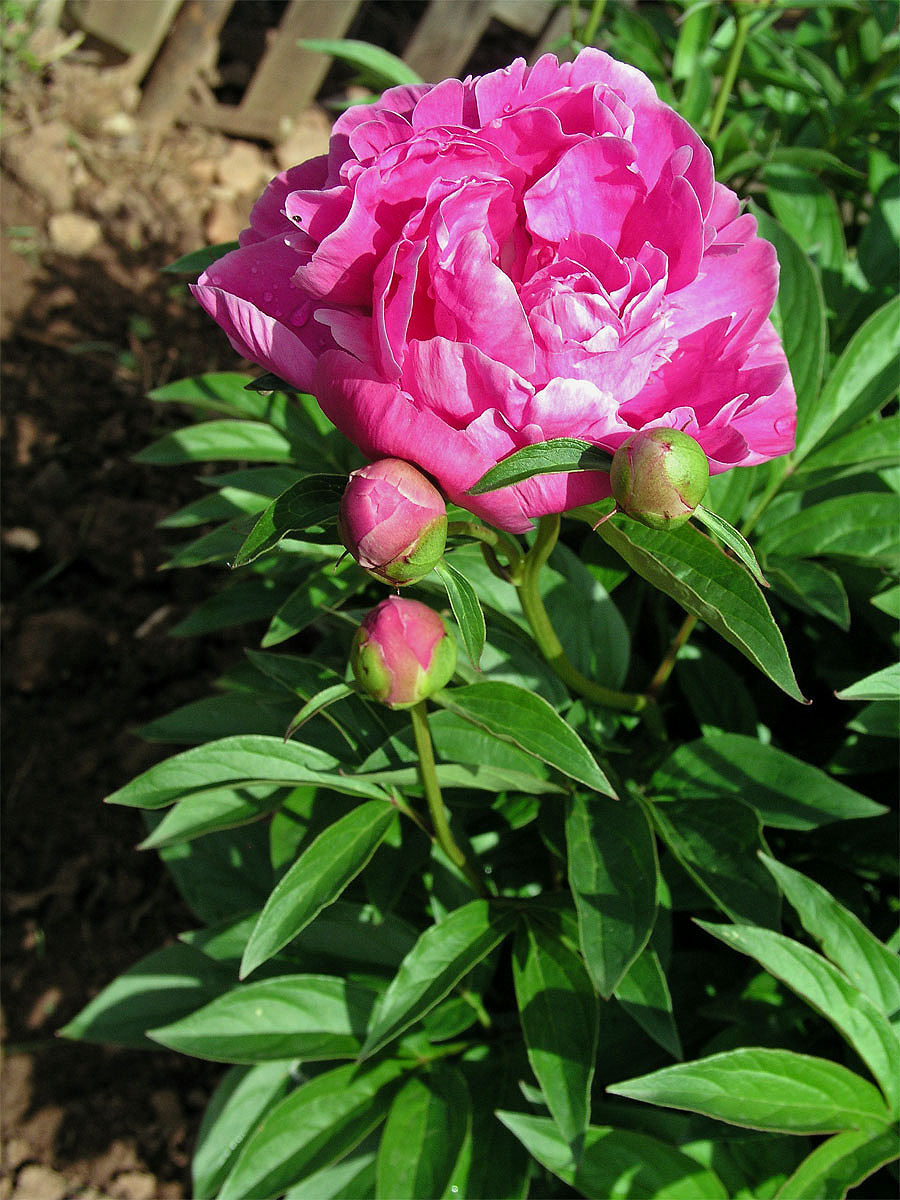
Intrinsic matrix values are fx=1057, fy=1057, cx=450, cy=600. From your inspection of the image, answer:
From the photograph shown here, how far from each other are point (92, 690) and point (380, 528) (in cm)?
166

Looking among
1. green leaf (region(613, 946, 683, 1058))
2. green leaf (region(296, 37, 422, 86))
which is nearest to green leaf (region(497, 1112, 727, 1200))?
green leaf (region(613, 946, 683, 1058))

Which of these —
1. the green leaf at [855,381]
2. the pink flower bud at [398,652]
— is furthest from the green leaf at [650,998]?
the green leaf at [855,381]

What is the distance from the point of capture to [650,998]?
1009 millimetres

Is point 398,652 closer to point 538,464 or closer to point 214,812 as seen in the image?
point 538,464

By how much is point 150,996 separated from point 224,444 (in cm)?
73

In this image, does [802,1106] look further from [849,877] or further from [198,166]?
[198,166]

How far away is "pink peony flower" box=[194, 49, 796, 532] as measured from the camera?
67 cm

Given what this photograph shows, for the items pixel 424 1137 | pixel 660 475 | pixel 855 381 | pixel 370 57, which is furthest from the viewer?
pixel 370 57

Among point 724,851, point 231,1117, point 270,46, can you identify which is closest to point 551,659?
point 724,851

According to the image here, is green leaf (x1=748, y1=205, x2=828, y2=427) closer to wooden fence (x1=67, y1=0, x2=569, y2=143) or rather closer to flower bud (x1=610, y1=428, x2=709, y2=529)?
flower bud (x1=610, y1=428, x2=709, y2=529)

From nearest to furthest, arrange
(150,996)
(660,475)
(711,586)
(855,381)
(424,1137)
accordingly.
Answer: (660,475), (711,586), (424,1137), (855,381), (150,996)

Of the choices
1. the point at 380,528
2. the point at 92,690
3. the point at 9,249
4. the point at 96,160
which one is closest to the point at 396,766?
the point at 380,528

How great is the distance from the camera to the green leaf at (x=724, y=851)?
100cm

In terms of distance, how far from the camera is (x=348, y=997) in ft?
3.92
